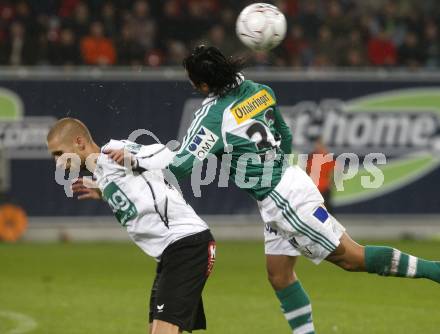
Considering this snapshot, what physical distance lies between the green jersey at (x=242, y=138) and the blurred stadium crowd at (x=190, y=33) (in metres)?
9.94

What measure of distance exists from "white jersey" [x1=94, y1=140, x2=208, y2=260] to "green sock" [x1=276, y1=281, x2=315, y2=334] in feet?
4.54

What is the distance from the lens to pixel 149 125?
1634 cm

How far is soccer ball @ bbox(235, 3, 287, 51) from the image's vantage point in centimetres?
768

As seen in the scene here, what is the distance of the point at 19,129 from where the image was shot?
631 inches

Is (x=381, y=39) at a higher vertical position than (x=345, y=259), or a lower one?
higher

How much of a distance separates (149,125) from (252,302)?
6412 millimetres

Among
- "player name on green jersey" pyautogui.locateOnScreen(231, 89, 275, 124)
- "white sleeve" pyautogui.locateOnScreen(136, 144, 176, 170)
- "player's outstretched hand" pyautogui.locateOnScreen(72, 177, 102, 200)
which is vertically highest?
"player name on green jersey" pyautogui.locateOnScreen(231, 89, 275, 124)

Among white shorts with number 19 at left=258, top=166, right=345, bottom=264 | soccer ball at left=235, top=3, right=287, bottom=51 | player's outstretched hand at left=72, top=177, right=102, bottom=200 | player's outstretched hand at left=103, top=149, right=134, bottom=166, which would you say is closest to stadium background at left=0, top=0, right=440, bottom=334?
soccer ball at left=235, top=3, right=287, bottom=51

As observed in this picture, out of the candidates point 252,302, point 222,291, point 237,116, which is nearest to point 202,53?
point 237,116

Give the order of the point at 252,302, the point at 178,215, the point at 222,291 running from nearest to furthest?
the point at 178,215, the point at 252,302, the point at 222,291

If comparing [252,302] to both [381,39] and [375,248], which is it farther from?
[381,39]

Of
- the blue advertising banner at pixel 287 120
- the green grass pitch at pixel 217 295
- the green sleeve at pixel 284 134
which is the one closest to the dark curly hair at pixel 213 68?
the green sleeve at pixel 284 134

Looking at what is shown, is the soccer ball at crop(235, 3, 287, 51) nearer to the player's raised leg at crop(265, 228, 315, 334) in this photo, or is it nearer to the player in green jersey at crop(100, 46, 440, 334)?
the player in green jersey at crop(100, 46, 440, 334)

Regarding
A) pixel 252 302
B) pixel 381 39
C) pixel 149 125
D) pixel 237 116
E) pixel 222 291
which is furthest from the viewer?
pixel 381 39
